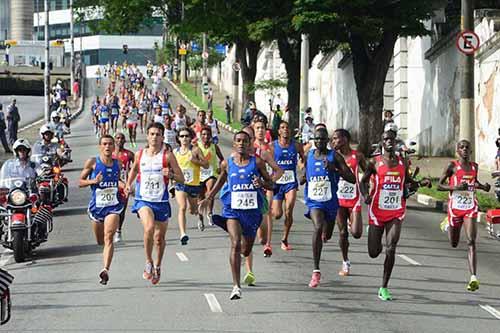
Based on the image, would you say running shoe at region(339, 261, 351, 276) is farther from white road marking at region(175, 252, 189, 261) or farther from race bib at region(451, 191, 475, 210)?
white road marking at region(175, 252, 189, 261)

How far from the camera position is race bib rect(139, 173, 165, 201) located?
1435 cm

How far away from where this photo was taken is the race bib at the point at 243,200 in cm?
1377

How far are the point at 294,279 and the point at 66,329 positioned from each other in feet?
13.4

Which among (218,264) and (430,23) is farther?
(430,23)

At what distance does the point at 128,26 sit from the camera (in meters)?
56.9

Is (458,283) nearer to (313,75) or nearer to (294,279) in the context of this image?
(294,279)

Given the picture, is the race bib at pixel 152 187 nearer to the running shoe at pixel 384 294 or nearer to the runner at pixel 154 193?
the runner at pixel 154 193

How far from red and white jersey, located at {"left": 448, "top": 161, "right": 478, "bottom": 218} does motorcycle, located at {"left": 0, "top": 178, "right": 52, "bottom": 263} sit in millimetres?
6253

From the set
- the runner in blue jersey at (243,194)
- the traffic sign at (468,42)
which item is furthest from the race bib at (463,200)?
the traffic sign at (468,42)

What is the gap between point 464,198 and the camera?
49.8 feet

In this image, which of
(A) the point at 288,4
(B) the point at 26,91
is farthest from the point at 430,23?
(B) the point at 26,91

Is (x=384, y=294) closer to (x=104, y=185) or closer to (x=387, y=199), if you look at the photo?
(x=387, y=199)

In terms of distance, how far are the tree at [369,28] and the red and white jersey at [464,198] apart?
800 inches

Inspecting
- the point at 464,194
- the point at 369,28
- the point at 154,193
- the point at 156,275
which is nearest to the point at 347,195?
the point at 464,194
